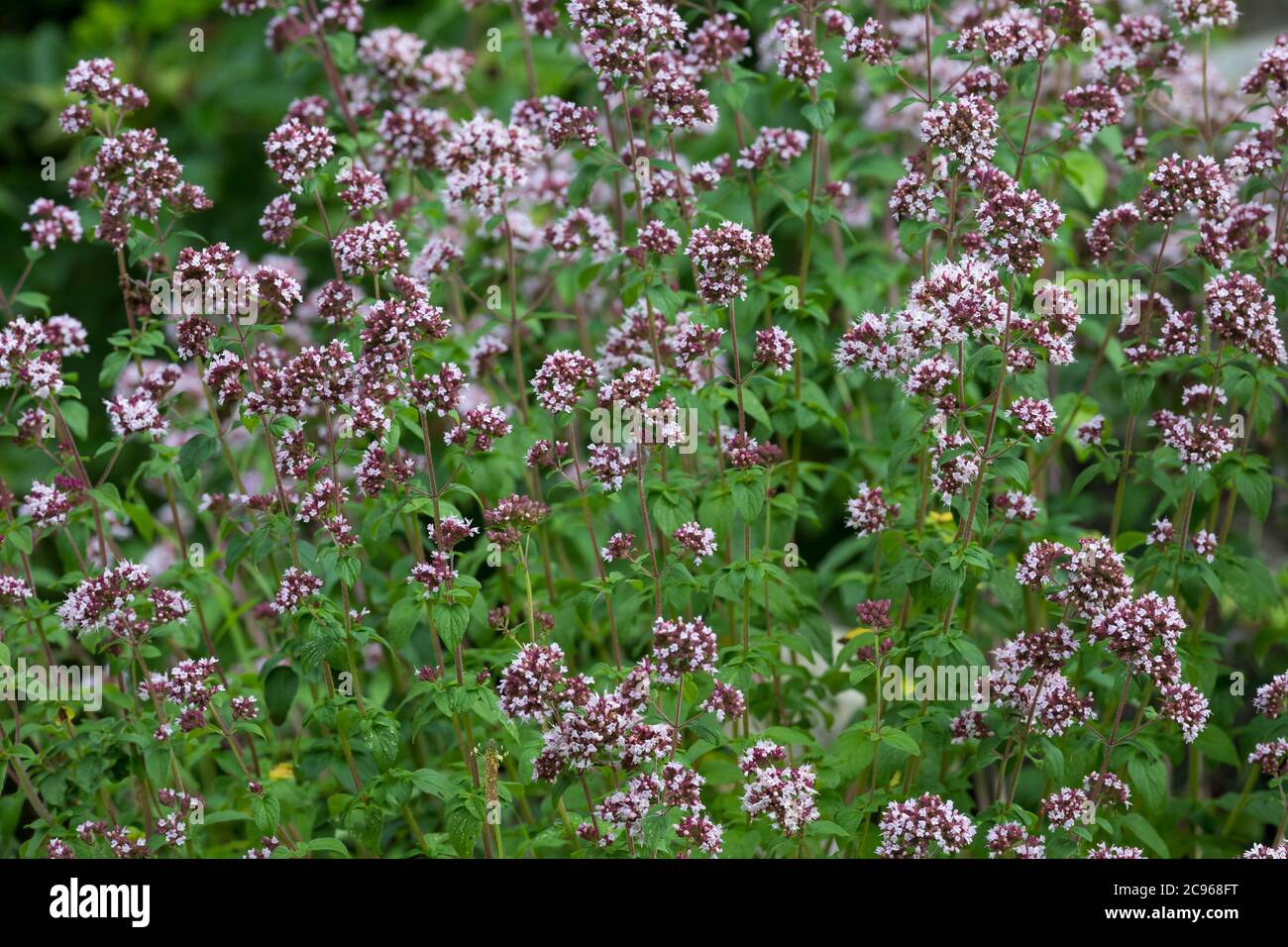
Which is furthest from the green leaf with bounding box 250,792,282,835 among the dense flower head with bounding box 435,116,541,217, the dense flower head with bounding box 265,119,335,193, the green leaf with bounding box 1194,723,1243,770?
the green leaf with bounding box 1194,723,1243,770

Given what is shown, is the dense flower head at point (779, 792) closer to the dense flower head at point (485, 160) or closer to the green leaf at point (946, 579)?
the green leaf at point (946, 579)

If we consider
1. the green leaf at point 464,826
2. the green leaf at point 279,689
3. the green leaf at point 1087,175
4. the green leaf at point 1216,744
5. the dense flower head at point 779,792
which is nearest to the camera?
the dense flower head at point 779,792

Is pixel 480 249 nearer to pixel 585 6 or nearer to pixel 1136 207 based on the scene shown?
pixel 585 6

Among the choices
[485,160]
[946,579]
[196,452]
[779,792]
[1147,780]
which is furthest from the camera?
[485,160]

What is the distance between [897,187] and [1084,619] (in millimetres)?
1403

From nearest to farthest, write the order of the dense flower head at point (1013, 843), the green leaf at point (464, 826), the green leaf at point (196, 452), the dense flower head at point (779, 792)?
the dense flower head at point (779, 792)
the dense flower head at point (1013, 843)
the green leaf at point (464, 826)
the green leaf at point (196, 452)

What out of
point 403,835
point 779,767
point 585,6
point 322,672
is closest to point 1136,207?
point 585,6

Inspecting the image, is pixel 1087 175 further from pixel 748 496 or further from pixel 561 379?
pixel 561 379

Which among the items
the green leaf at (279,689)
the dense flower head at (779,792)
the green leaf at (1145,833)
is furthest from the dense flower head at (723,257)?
the green leaf at (1145,833)

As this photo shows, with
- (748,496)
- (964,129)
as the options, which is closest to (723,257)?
(748,496)

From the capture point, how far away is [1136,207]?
4.59m

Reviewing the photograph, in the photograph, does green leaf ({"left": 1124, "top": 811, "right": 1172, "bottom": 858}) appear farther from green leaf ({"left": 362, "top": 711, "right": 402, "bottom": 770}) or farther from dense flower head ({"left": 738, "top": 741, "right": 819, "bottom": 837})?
green leaf ({"left": 362, "top": 711, "right": 402, "bottom": 770})

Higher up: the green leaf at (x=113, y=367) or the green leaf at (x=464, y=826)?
the green leaf at (x=113, y=367)

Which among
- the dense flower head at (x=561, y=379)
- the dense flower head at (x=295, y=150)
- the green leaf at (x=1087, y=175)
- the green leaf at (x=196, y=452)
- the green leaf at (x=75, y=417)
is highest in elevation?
the green leaf at (x=1087, y=175)
